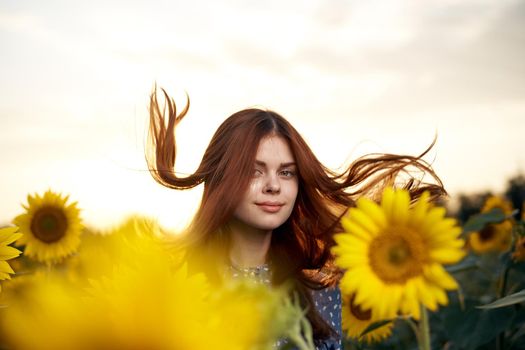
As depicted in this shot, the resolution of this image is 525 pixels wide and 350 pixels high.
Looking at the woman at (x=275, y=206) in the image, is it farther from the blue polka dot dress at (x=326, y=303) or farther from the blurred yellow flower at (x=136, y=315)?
the blurred yellow flower at (x=136, y=315)

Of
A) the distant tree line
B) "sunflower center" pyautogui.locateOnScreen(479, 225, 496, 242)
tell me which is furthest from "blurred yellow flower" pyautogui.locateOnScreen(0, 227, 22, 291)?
the distant tree line

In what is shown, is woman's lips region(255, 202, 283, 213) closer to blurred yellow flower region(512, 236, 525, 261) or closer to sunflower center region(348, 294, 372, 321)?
sunflower center region(348, 294, 372, 321)

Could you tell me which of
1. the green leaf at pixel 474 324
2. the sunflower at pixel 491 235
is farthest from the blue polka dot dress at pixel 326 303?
the sunflower at pixel 491 235

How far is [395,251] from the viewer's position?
1.17 meters

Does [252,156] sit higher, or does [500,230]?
[252,156]

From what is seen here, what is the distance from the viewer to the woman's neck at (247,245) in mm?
2520

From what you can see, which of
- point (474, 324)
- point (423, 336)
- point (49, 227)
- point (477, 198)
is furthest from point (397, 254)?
point (477, 198)

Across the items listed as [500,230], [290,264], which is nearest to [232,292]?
[290,264]

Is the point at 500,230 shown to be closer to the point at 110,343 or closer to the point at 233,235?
the point at 233,235

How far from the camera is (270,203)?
2.34 m

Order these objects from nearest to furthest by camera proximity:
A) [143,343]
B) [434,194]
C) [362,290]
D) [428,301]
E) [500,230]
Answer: [143,343] → [428,301] → [362,290] → [434,194] → [500,230]

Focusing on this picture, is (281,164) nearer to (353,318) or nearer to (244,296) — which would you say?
(353,318)

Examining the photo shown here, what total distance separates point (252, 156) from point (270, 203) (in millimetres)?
231

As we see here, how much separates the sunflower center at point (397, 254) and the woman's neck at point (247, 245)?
1.33 m
